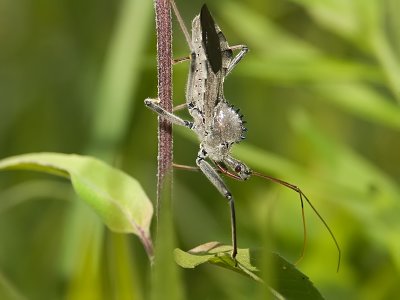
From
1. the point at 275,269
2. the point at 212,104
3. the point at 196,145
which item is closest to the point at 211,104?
the point at 212,104

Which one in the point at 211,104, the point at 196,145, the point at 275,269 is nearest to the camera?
the point at 275,269

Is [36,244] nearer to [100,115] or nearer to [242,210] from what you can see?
[100,115]

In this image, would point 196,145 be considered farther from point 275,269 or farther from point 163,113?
point 275,269

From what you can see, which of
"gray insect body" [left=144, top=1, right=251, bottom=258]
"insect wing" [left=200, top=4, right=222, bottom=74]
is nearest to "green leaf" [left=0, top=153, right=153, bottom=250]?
"gray insect body" [left=144, top=1, right=251, bottom=258]

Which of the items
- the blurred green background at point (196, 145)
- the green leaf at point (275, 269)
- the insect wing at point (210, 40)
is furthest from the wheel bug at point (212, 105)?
the blurred green background at point (196, 145)

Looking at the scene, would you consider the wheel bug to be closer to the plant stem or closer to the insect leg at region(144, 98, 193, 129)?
the insect leg at region(144, 98, 193, 129)

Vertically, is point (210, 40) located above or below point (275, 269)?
above
